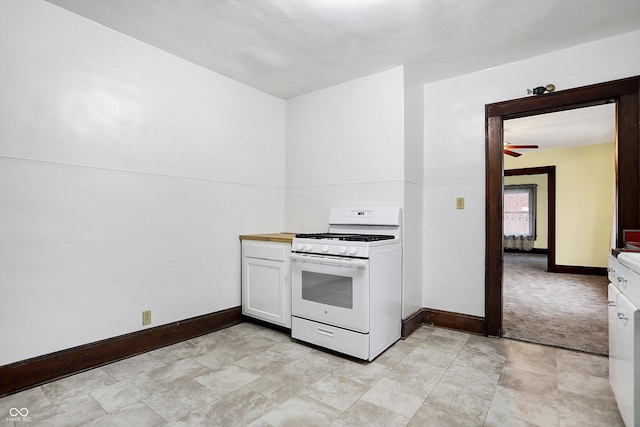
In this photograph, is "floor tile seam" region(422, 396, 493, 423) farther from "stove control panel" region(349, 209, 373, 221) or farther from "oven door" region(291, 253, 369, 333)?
"stove control panel" region(349, 209, 373, 221)

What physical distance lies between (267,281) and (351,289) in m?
0.98

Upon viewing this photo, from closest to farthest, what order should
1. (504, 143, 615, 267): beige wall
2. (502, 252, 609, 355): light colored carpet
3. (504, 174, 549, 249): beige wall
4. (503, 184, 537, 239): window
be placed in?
1. (502, 252, 609, 355): light colored carpet
2. (504, 143, 615, 267): beige wall
3. (504, 174, 549, 249): beige wall
4. (503, 184, 537, 239): window

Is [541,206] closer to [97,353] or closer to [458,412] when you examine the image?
[458,412]

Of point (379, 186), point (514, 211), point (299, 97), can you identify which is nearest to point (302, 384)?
point (379, 186)

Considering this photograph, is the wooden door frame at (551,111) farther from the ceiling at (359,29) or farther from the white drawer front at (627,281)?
the white drawer front at (627,281)

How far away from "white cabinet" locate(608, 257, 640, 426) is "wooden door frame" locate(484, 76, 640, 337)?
876 millimetres

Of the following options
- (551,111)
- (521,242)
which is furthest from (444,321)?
(521,242)

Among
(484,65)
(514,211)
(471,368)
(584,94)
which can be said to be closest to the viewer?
(471,368)

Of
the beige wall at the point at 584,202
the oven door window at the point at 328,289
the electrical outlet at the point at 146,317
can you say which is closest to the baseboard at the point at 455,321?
the oven door window at the point at 328,289

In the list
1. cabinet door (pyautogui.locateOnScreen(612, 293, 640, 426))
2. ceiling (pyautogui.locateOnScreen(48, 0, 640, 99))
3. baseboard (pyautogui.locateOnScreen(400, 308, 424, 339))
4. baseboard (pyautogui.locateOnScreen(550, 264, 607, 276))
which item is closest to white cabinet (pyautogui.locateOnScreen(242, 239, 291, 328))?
baseboard (pyautogui.locateOnScreen(400, 308, 424, 339))

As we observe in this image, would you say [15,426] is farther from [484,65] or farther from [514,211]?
[514,211]

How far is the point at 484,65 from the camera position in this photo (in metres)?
2.90

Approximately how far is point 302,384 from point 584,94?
3076 mm

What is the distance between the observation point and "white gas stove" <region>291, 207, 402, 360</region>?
7.77 feet
